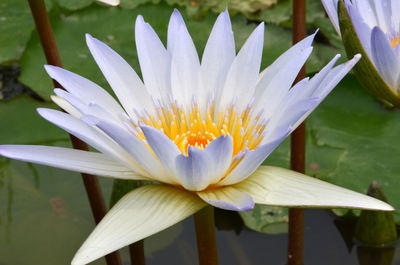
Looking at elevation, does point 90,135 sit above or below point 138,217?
above

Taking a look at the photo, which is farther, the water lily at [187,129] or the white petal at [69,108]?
the white petal at [69,108]

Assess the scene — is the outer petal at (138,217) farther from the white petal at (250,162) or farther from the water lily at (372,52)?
the water lily at (372,52)

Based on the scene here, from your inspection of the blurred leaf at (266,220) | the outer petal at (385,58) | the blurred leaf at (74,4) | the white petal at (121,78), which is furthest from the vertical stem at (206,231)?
the blurred leaf at (74,4)

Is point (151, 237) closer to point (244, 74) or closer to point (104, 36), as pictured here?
point (244, 74)

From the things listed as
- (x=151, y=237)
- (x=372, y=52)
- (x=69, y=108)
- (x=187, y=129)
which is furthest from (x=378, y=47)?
(x=151, y=237)

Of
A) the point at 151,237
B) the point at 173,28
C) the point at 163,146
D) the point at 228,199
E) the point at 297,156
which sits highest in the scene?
the point at 173,28
